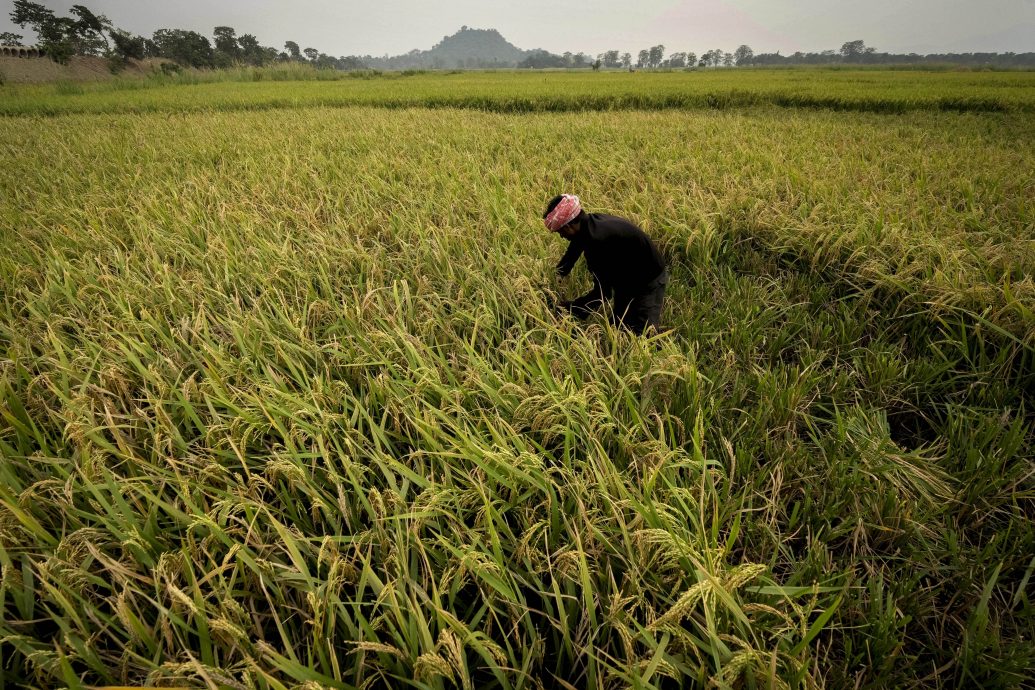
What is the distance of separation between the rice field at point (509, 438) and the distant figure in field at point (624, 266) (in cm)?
25

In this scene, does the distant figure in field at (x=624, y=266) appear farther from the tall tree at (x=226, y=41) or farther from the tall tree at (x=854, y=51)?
the tall tree at (x=854, y=51)

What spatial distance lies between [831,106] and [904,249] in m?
11.4

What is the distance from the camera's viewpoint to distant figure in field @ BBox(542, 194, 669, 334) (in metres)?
2.44

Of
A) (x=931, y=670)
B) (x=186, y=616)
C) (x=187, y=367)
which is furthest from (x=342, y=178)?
(x=931, y=670)

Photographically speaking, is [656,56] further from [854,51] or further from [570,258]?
[570,258]

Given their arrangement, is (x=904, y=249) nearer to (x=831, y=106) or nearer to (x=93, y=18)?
(x=831, y=106)

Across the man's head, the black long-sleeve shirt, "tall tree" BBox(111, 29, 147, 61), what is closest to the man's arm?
the black long-sleeve shirt

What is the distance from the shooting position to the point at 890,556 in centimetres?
150

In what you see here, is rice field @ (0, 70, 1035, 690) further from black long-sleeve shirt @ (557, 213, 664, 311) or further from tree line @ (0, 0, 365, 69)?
tree line @ (0, 0, 365, 69)

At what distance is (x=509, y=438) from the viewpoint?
1.61 metres

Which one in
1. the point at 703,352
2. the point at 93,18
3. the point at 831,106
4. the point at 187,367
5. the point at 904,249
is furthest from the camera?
the point at 93,18

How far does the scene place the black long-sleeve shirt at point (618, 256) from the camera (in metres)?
2.45

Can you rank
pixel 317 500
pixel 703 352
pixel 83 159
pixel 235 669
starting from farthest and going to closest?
pixel 83 159
pixel 703 352
pixel 317 500
pixel 235 669

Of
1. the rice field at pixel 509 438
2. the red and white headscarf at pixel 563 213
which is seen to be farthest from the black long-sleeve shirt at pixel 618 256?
the rice field at pixel 509 438
